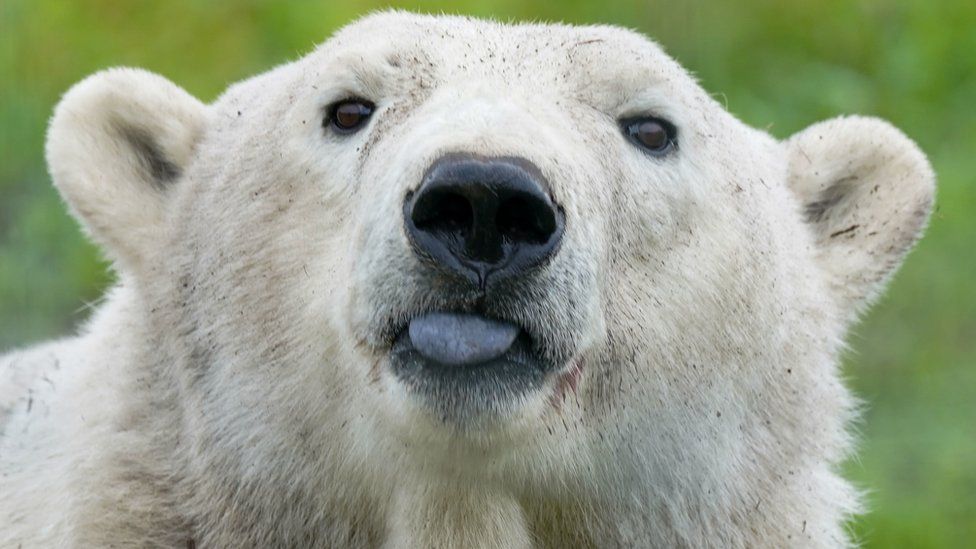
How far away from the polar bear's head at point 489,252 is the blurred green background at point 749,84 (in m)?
4.25

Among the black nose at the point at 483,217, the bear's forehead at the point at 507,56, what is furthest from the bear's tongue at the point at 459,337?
the bear's forehead at the point at 507,56

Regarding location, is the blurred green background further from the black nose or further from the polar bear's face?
the black nose

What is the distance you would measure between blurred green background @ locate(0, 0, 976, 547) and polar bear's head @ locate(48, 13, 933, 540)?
4248 mm

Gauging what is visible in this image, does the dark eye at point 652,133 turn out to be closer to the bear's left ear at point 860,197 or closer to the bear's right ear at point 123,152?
the bear's left ear at point 860,197

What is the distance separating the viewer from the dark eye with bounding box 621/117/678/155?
5.21 metres

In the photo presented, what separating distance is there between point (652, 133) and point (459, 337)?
1219 mm

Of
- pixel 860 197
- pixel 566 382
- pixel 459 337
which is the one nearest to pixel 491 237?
pixel 459 337

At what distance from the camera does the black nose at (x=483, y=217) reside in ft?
13.6

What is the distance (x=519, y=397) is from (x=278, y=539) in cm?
115

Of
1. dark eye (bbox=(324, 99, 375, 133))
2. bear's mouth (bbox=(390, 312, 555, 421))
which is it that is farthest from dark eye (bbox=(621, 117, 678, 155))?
bear's mouth (bbox=(390, 312, 555, 421))

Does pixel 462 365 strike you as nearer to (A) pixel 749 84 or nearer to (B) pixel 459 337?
(B) pixel 459 337

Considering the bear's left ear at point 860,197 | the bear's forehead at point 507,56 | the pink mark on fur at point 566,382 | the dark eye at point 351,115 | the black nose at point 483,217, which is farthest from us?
the bear's left ear at point 860,197

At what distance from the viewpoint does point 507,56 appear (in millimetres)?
5117

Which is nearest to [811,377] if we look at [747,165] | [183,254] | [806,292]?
[806,292]
